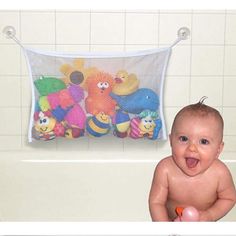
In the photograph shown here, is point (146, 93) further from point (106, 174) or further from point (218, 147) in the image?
point (218, 147)

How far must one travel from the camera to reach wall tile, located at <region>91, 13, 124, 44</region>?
1688 mm

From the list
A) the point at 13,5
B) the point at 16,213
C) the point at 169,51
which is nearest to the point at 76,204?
the point at 16,213

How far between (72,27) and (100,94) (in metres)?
0.21

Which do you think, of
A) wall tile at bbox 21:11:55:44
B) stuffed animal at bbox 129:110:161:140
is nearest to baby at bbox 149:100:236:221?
stuffed animal at bbox 129:110:161:140

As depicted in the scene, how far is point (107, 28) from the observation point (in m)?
1.70

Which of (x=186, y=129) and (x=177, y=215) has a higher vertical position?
(x=186, y=129)

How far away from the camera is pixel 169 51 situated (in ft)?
5.66

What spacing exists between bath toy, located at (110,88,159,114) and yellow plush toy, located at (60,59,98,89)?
0.30 feet

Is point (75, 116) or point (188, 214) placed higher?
point (75, 116)

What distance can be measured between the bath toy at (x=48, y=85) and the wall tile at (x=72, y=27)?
0.36 feet

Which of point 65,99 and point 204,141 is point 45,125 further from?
point 204,141

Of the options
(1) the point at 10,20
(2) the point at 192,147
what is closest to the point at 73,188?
(1) the point at 10,20

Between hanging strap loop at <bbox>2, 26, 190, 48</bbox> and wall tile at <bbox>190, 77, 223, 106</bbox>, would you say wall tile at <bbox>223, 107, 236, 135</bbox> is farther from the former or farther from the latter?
hanging strap loop at <bbox>2, 26, 190, 48</bbox>

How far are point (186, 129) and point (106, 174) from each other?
0.57m
